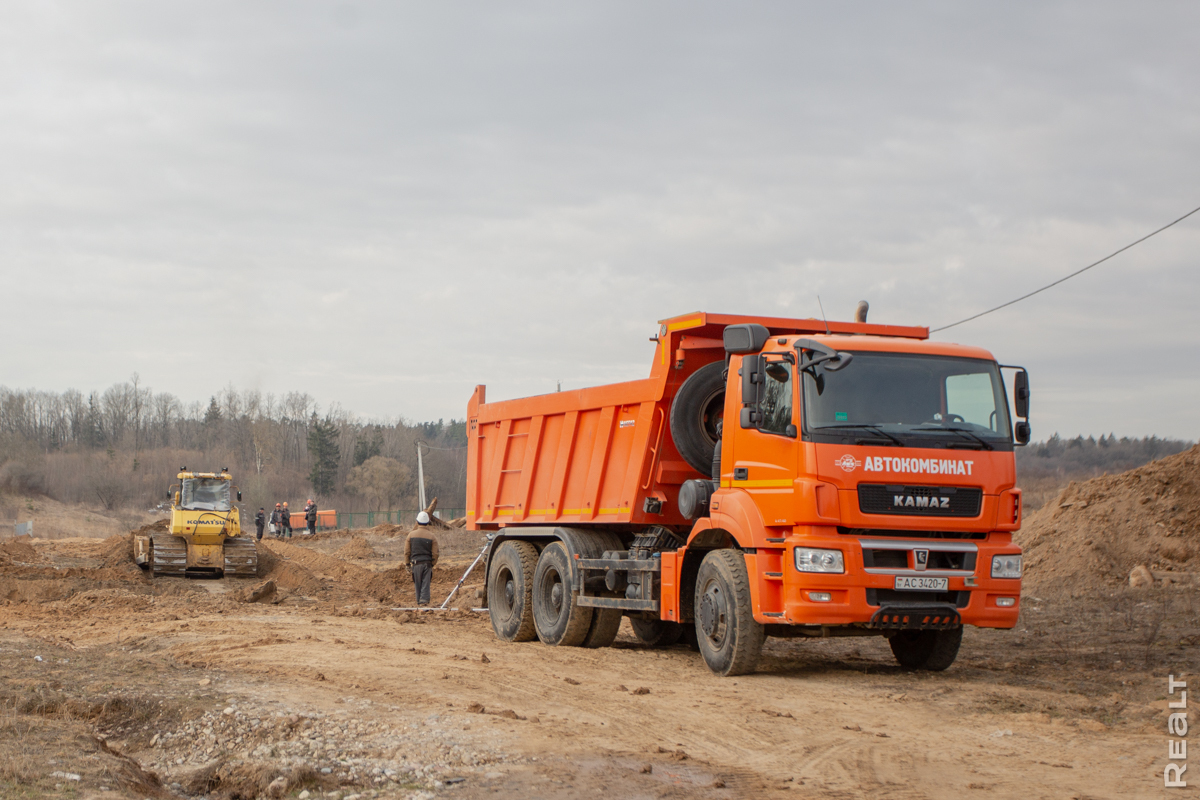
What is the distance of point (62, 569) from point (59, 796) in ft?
76.5

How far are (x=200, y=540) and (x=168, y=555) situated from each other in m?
0.86

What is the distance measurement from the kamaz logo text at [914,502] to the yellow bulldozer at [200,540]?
69.3 ft

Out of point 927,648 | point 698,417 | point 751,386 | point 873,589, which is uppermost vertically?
point 751,386

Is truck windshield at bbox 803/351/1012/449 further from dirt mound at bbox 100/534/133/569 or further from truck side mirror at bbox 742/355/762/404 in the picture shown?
dirt mound at bbox 100/534/133/569

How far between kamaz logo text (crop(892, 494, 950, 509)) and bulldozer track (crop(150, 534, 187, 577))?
21.7 metres

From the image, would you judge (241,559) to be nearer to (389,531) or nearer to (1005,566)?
(389,531)

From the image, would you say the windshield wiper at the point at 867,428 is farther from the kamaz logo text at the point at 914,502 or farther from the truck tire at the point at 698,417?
the truck tire at the point at 698,417

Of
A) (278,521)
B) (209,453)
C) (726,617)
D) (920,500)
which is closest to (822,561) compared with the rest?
(920,500)

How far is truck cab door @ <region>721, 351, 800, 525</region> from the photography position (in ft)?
30.6

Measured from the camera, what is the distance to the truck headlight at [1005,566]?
31.0 ft

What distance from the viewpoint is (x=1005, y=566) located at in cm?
950

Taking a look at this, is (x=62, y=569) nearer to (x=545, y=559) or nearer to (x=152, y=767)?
(x=545, y=559)

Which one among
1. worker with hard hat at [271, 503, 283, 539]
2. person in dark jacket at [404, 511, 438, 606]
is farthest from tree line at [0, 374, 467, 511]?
person in dark jacket at [404, 511, 438, 606]

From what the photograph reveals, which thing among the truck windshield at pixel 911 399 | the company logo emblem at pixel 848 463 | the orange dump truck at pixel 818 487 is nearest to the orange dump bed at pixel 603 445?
the orange dump truck at pixel 818 487
